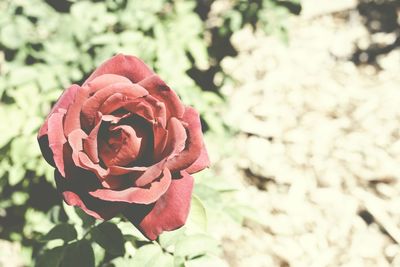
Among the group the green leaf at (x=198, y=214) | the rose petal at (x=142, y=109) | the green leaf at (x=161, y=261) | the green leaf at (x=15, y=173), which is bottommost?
the green leaf at (x=15, y=173)

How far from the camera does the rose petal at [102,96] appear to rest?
86 cm

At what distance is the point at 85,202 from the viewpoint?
893mm

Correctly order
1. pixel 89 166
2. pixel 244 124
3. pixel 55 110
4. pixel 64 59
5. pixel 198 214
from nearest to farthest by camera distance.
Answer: pixel 89 166 < pixel 55 110 < pixel 198 214 < pixel 64 59 < pixel 244 124

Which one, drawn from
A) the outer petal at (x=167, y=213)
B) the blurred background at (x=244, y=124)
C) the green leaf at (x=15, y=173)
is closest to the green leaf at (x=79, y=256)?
the blurred background at (x=244, y=124)

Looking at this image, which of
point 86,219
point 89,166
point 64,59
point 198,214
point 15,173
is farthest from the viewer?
point 64,59

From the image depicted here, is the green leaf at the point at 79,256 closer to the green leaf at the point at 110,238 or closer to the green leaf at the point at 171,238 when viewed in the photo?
the green leaf at the point at 110,238

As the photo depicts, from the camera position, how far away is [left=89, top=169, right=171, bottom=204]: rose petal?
33.2 inches

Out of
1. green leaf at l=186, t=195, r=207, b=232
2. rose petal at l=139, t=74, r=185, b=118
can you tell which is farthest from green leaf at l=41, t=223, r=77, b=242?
rose petal at l=139, t=74, r=185, b=118

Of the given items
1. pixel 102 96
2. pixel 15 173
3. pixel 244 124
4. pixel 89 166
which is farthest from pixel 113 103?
pixel 244 124

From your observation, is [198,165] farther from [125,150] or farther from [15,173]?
[15,173]

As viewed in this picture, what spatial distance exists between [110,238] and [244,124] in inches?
77.7

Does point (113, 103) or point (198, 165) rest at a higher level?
point (113, 103)

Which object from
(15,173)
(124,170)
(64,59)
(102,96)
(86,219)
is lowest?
(15,173)

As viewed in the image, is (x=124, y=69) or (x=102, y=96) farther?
(x=124, y=69)
